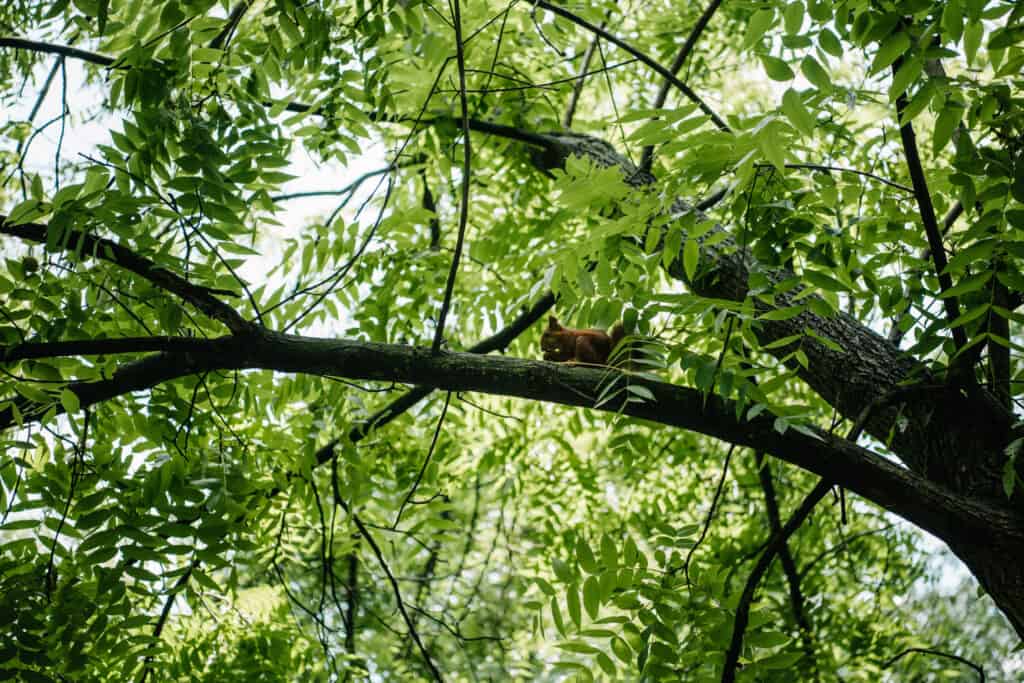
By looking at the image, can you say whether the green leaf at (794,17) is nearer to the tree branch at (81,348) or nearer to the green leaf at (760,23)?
the green leaf at (760,23)

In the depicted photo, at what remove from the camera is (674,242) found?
7.35 ft

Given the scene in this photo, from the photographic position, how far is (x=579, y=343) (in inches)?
136

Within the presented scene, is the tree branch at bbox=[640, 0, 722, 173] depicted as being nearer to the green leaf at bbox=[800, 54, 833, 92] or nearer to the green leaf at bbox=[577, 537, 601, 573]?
the green leaf at bbox=[800, 54, 833, 92]

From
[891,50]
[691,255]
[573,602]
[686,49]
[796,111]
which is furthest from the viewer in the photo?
[686,49]

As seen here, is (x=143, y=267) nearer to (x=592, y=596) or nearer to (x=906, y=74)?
(x=592, y=596)

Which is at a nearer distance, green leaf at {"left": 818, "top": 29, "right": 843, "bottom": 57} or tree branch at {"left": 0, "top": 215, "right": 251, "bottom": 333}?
green leaf at {"left": 818, "top": 29, "right": 843, "bottom": 57}

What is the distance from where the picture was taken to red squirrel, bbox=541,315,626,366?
3.44 meters

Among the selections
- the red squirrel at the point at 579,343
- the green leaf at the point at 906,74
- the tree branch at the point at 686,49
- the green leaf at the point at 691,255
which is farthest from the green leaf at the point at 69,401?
the green leaf at the point at 906,74

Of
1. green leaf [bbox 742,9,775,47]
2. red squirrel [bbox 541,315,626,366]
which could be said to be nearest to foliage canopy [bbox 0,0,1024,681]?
green leaf [bbox 742,9,775,47]

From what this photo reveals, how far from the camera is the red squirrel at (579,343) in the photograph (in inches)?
135

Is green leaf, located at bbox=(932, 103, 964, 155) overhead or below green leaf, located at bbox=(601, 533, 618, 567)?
overhead

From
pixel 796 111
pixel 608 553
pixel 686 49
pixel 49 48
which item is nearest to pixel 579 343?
pixel 608 553

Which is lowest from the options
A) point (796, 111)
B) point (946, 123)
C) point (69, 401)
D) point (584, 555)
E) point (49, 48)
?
point (584, 555)

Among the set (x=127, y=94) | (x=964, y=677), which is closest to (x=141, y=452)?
(x=127, y=94)
